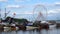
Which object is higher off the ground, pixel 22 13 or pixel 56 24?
pixel 22 13

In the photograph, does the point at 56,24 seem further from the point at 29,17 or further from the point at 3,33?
the point at 3,33

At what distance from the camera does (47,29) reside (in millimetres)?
2232

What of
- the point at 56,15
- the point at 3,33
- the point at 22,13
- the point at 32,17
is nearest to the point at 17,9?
the point at 22,13

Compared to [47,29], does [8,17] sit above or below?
above

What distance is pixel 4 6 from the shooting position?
90.1 inches

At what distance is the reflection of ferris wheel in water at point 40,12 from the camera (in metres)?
2.23

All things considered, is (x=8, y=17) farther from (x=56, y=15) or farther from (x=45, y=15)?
(x=56, y=15)

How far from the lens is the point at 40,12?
2248 mm

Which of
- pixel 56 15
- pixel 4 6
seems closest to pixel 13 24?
pixel 4 6

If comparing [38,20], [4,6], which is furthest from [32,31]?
[4,6]

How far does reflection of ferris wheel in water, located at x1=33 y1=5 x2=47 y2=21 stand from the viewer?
223 centimetres

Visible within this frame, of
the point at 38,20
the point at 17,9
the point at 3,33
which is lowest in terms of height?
the point at 3,33

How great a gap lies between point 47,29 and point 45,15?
7.6 inches

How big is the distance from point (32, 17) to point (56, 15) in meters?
0.33
